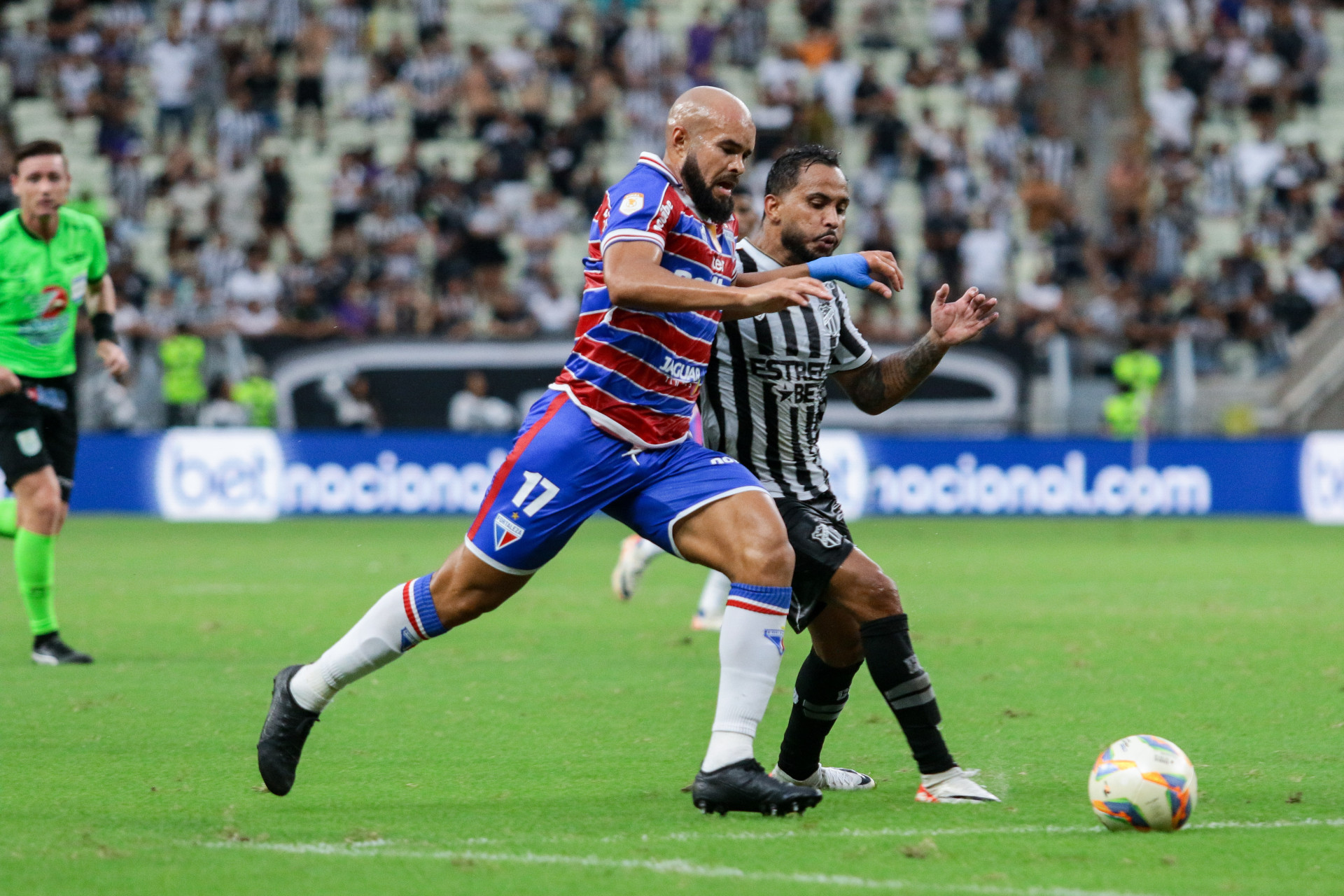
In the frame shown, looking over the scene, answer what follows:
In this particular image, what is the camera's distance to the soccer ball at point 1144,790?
4.72 m

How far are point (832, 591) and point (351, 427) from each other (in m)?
14.7

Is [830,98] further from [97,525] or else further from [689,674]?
[689,674]

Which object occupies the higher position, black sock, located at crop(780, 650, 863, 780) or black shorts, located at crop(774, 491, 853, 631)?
black shorts, located at crop(774, 491, 853, 631)

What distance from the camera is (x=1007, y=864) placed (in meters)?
4.34

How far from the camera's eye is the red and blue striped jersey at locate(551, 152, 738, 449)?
509cm

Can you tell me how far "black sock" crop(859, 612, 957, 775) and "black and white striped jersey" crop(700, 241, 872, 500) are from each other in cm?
50

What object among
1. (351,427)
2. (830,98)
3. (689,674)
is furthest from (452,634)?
(830,98)

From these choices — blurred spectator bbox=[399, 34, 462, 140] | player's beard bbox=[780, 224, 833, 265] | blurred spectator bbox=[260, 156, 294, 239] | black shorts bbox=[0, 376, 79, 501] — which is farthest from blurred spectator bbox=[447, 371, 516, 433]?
player's beard bbox=[780, 224, 833, 265]

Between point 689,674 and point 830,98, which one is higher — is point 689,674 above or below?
below

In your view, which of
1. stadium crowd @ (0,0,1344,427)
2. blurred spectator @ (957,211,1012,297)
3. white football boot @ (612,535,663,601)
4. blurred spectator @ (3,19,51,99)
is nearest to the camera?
white football boot @ (612,535,663,601)

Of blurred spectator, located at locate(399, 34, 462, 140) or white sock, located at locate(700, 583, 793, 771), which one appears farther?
blurred spectator, located at locate(399, 34, 462, 140)

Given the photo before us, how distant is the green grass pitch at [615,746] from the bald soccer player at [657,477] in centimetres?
32

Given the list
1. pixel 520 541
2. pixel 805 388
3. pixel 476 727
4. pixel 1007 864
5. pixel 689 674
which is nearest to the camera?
pixel 1007 864

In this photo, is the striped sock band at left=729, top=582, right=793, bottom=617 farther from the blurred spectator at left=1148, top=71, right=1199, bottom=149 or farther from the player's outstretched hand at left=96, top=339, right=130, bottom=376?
the blurred spectator at left=1148, top=71, right=1199, bottom=149
